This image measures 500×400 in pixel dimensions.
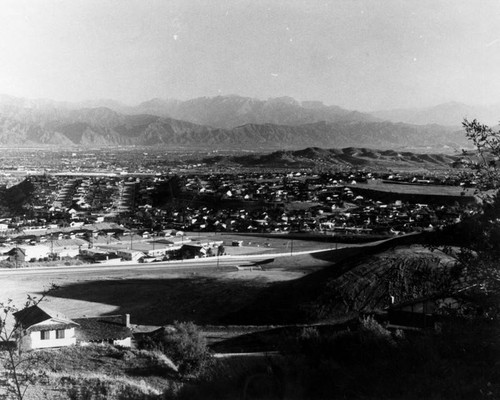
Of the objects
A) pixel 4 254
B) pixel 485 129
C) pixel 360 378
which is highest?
pixel 485 129

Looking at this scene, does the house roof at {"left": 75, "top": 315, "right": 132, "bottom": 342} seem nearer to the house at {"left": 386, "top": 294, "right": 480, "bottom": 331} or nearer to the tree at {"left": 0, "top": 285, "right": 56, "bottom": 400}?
the tree at {"left": 0, "top": 285, "right": 56, "bottom": 400}

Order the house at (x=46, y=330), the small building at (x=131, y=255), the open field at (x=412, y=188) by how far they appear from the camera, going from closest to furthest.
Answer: the house at (x=46, y=330) → the small building at (x=131, y=255) → the open field at (x=412, y=188)

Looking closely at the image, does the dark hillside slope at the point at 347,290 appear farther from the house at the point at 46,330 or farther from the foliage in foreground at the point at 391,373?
the foliage in foreground at the point at 391,373

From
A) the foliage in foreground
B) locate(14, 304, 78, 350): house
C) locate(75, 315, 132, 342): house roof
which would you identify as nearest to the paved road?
locate(75, 315, 132, 342): house roof

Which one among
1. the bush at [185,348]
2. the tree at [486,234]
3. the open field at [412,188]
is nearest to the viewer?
the tree at [486,234]

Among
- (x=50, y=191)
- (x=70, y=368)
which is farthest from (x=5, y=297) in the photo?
(x=50, y=191)

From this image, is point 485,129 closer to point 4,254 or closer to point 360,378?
point 360,378

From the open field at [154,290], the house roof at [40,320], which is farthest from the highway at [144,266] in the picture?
the house roof at [40,320]

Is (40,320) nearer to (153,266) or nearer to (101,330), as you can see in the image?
(101,330)
